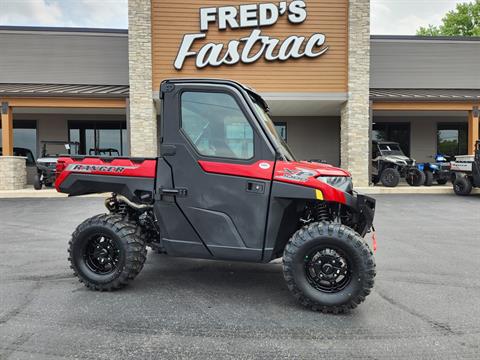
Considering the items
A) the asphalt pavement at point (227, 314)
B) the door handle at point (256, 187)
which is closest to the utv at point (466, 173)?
the asphalt pavement at point (227, 314)

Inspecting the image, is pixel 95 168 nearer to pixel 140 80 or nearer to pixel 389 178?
pixel 140 80

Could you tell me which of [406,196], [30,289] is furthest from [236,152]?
[406,196]

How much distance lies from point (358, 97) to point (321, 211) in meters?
11.2

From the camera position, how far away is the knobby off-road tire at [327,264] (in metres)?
3.16

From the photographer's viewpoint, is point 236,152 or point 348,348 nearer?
point 348,348

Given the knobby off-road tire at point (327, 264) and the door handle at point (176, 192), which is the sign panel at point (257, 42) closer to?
the door handle at point (176, 192)

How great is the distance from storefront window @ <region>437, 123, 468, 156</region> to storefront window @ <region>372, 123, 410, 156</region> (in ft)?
5.90

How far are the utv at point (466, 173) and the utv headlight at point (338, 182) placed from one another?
1105cm

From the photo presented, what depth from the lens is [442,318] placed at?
3189mm

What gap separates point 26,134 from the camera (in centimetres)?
1712

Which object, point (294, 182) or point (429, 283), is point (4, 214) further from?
point (429, 283)

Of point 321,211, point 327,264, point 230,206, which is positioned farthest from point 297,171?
point 327,264

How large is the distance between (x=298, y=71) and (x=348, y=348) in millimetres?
12304

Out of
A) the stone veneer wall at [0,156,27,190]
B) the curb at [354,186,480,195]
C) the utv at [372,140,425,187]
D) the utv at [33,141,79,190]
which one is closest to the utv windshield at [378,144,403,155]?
the utv at [372,140,425,187]
